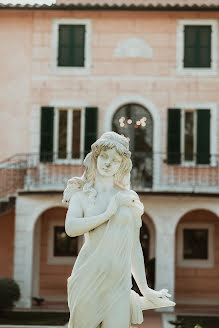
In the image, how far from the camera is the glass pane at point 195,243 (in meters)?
23.0

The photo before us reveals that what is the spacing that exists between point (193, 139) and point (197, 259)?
12.8 ft

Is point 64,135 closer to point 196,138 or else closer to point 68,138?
point 68,138

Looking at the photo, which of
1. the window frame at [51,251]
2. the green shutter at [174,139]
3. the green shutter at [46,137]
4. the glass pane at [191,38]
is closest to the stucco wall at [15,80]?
the green shutter at [46,137]

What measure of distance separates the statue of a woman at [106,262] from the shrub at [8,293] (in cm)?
1412

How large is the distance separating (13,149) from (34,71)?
2541 millimetres

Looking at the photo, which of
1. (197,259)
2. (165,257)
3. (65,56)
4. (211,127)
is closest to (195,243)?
(197,259)

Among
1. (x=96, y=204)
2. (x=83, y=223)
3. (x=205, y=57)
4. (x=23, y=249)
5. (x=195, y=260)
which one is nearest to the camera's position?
(x=83, y=223)

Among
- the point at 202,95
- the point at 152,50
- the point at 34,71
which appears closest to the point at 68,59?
the point at 34,71

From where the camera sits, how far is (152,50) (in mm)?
22469

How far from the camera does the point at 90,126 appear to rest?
21.9 metres

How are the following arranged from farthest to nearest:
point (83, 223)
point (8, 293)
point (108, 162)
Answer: point (8, 293)
point (108, 162)
point (83, 223)

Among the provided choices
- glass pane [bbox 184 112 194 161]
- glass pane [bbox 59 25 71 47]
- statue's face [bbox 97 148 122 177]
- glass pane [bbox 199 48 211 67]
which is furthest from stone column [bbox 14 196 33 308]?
statue's face [bbox 97 148 122 177]

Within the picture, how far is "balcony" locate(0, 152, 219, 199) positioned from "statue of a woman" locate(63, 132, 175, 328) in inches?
629

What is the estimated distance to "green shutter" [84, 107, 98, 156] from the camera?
71.6ft
